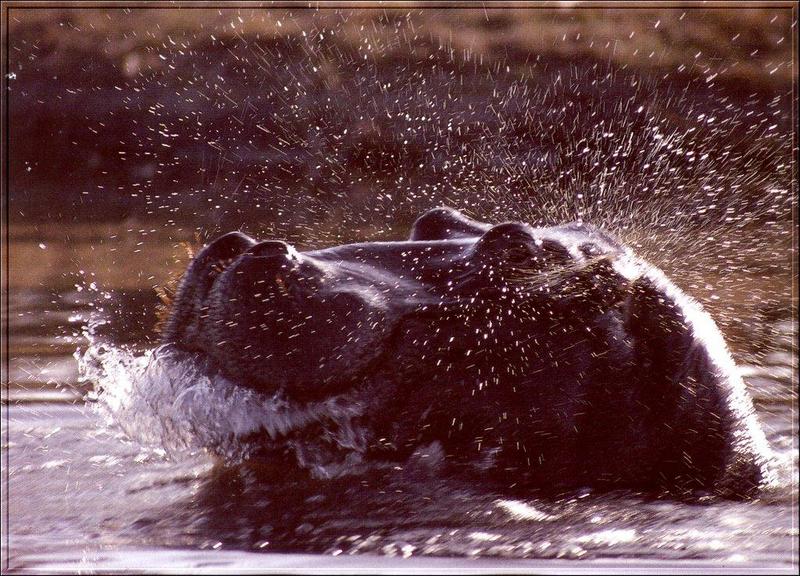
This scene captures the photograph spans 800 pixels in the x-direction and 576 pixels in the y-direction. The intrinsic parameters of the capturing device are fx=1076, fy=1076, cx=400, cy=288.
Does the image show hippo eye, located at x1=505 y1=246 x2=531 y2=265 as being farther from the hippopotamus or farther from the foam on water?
the foam on water

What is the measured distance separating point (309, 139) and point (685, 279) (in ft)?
4.02

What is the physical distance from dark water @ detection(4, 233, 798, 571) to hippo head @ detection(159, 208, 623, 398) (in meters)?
0.16

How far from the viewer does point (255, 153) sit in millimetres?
3229

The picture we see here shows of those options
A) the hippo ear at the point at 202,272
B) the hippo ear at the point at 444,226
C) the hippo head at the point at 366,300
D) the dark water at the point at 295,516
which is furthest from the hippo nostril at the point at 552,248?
the hippo ear at the point at 202,272

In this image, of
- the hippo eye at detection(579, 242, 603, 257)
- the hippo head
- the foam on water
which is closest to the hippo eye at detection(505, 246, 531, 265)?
the hippo head

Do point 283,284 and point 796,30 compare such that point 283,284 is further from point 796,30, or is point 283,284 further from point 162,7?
point 796,30

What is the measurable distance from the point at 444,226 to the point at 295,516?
809mm

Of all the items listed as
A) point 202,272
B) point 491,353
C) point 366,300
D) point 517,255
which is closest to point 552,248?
point 517,255

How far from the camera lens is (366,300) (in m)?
2.10

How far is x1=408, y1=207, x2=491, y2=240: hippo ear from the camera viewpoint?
2465mm

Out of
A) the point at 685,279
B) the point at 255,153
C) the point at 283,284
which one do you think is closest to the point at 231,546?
the point at 283,284

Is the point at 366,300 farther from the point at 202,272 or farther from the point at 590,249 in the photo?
the point at 590,249

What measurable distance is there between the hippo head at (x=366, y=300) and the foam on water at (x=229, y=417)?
0.03 m

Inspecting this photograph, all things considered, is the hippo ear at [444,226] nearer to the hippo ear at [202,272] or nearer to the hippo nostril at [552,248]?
the hippo nostril at [552,248]
